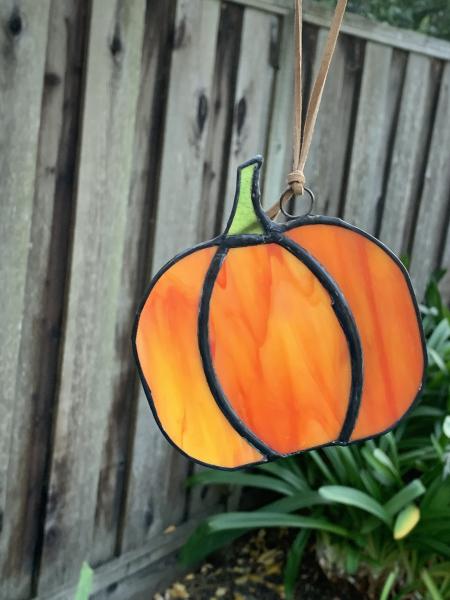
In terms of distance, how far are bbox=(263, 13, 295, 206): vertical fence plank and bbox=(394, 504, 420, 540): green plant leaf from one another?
0.86 metres

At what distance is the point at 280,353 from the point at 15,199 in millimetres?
755

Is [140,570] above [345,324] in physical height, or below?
below

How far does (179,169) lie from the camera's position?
5.38 ft

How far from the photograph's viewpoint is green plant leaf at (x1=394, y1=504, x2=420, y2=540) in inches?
62.9

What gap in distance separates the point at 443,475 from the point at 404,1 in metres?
1.64

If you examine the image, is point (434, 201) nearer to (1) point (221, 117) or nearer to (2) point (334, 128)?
(2) point (334, 128)

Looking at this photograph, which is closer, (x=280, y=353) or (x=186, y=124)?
(x=280, y=353)

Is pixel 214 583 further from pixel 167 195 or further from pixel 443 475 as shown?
pixel 167 195

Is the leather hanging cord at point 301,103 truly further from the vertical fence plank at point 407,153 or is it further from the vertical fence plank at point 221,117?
the vertical fence plank at point 407,153

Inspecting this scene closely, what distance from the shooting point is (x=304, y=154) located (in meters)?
0.71

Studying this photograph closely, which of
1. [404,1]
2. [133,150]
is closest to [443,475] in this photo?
[133,150]

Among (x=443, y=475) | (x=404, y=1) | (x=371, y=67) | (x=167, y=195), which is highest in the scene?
(x=404, y=1)

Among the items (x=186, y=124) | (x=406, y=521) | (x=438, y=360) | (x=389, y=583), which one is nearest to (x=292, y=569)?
(x=389, y=583)

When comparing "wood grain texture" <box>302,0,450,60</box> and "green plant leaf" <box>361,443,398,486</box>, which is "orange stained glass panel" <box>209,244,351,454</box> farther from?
"wood grain texture" <box>302,0,450,60</box>
